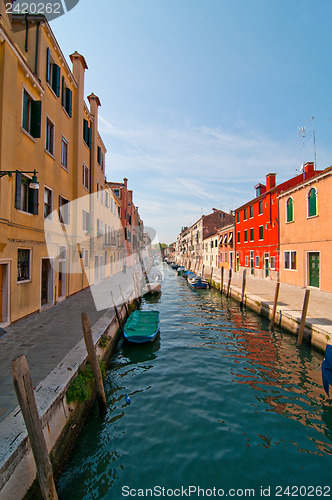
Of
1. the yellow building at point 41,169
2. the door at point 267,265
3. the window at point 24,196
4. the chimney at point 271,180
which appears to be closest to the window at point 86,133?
the yellow building at point 41,169

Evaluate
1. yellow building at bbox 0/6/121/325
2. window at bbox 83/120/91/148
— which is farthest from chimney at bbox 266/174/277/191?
window at bbox 83/120/91/148

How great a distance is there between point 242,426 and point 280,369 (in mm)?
3411

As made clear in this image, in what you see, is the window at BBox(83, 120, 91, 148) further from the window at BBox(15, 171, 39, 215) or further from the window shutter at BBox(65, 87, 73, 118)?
the window at BBox(15, 171, 39, 215)

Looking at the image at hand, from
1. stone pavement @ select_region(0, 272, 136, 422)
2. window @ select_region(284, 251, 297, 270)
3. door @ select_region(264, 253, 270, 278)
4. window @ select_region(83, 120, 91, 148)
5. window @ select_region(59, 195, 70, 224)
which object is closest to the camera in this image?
stone pavement @ select_region(0, 272, 136, 422)

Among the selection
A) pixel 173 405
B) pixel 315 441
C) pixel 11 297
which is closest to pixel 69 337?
pixel 11 297

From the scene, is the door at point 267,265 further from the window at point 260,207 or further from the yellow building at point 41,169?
the yellow building at point 41,169

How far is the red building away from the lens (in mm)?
22359

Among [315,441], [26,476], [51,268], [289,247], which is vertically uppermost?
[289,247]

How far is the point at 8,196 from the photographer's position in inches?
311

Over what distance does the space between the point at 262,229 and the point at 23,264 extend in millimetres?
21624

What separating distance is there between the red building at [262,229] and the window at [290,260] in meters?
1.24

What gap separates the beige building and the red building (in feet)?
3.88

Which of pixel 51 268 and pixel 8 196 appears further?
pixel 51 268

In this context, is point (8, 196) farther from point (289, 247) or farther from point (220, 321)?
point (289, 247)
